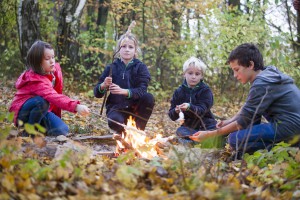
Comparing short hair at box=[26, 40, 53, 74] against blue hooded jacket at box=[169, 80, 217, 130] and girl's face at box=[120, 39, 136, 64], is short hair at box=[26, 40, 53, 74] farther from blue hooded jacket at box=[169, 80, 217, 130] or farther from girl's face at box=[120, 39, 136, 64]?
blue hooded jacket at box=[169, 80, 217, 130]

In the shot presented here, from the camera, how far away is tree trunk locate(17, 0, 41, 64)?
32.3 feet

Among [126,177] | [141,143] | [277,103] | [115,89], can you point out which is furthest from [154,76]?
[126,177]

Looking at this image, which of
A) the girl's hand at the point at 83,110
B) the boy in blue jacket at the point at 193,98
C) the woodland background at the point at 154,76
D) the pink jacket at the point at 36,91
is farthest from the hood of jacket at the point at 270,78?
the pink jacket at the point at 36,91

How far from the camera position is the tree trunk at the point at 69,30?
10586mm

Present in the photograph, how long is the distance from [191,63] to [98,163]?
2.55 m

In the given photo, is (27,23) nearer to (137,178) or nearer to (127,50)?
(127,50)

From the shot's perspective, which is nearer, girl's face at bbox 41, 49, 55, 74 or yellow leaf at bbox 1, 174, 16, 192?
yellow leaf at bbox 1, 174, 16, 192

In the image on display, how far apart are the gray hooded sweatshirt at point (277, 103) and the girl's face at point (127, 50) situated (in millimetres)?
2224

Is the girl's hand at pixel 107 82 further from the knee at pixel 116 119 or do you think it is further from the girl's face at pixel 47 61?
the girl's face at pixel 47 61

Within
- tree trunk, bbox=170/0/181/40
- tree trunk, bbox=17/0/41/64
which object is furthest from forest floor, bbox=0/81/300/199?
tree trunk, bbox=170/0/181/40

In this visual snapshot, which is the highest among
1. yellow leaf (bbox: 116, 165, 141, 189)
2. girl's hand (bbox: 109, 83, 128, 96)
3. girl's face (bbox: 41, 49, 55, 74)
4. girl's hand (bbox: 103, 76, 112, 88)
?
girl's face (bbox: 41, 49, 55, 74)

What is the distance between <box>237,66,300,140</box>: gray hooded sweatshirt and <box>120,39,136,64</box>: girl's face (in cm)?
222

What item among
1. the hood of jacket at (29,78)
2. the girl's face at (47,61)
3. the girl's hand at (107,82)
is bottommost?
the girl's hand at (107,82)

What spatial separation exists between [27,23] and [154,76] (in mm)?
5177
